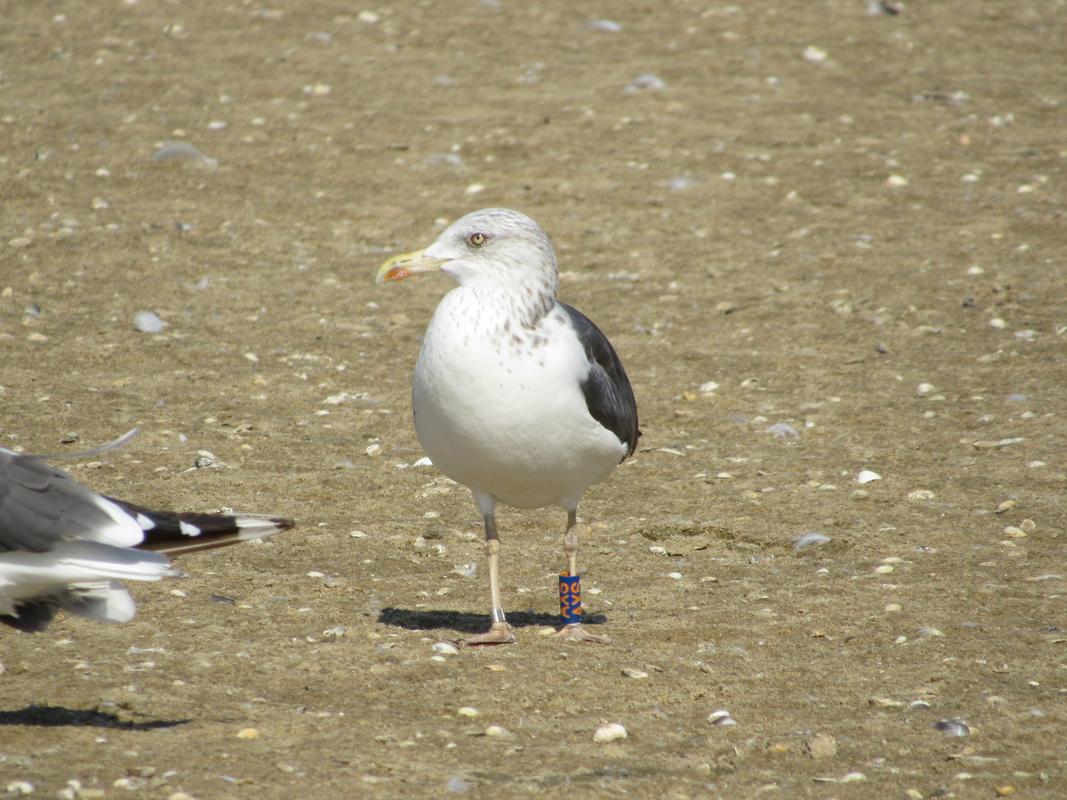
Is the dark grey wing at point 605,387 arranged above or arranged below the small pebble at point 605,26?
above

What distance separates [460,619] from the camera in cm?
615

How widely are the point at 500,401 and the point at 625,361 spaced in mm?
4252

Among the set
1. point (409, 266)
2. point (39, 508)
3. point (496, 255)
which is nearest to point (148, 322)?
point (409, 266)

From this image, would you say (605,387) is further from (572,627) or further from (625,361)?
(625,361)

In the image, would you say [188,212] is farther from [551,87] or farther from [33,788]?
[33,788]

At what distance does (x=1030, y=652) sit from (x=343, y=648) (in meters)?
2.63

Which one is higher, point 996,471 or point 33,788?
point 33,788

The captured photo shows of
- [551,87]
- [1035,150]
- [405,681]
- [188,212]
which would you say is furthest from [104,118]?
[405,681]

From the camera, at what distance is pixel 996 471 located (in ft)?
25.6

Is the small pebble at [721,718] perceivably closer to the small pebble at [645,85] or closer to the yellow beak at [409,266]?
the yellow beak at [409,266]

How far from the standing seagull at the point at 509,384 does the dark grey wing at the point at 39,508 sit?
1.35 m

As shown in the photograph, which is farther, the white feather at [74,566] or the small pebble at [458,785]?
the white feather at [74,566]

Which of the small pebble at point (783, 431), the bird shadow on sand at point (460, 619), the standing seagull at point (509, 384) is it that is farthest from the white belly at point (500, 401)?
the small pebble at point (783, 431)

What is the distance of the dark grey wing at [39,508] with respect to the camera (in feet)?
15.0
